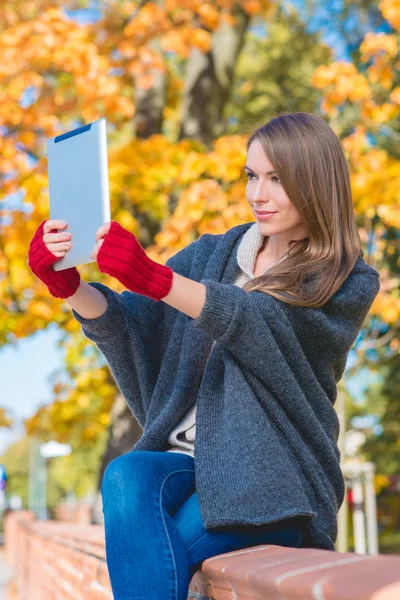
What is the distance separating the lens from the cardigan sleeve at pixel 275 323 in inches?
81.4

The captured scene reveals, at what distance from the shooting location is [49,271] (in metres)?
2.32

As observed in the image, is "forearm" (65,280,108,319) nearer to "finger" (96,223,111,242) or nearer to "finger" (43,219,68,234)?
"finger" (43,219,68,234)

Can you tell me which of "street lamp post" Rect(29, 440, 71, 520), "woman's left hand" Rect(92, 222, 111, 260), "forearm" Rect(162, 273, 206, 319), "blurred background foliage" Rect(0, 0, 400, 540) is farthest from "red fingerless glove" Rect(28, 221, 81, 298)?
"street lamp post" Rect(29, 440, 71, 520)

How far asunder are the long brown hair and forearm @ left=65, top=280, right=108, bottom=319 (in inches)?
16.1

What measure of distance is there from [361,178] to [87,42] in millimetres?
2853

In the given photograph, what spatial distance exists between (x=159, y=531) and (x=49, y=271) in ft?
2.39

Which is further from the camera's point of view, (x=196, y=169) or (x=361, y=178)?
(x=196, y=169)

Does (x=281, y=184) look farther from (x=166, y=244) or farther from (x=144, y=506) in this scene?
(x=166, y=244)

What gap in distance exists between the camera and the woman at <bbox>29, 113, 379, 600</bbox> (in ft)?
6.68

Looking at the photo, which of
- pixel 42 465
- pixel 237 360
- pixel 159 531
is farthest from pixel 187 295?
pixel 42 465

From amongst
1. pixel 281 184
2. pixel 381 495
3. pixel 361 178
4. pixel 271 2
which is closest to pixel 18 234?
pixel 361 178

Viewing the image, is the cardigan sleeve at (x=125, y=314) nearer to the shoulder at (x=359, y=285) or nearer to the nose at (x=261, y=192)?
the nose at (x=261, y=192)

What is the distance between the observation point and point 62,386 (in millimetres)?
10453

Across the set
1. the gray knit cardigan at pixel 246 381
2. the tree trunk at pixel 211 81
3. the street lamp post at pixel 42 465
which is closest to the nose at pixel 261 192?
the gray knit cardigan at pixel 246 381
